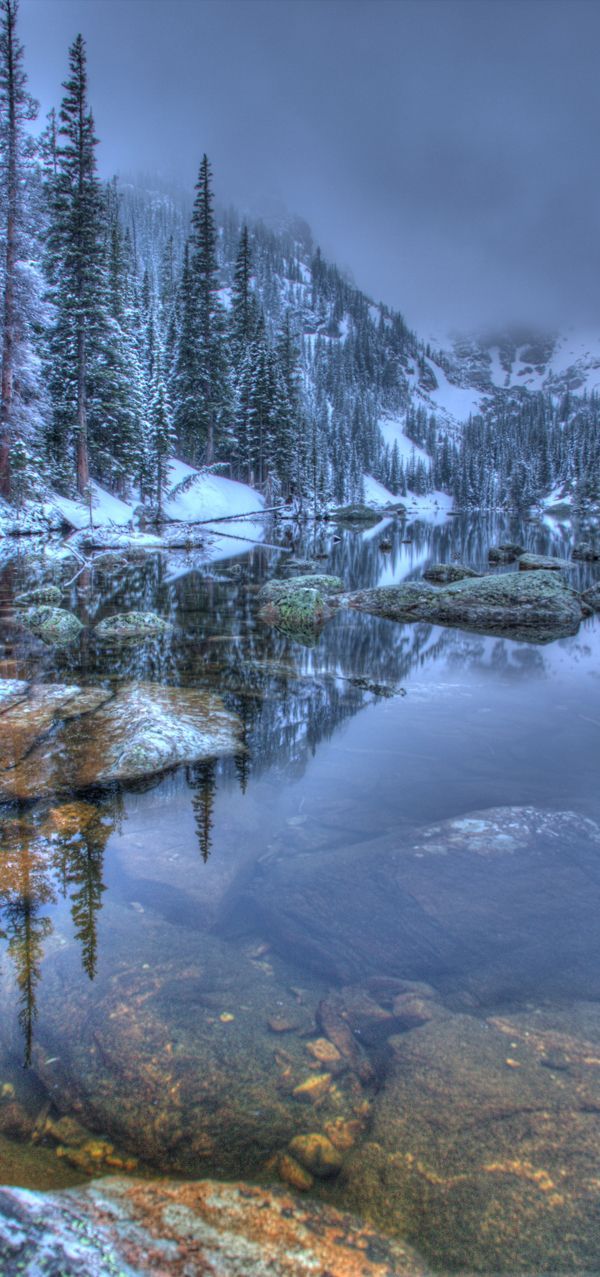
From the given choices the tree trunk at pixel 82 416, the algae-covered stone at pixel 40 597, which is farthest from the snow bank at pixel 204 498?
the algae-covered stone at pixel 40 597

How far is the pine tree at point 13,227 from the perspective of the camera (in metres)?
20.9

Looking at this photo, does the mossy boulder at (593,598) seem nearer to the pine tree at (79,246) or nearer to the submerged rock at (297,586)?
the submerged rock at (297,586)

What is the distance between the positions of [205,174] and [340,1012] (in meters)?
60.1

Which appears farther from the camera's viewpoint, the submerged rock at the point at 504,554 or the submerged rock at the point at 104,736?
the submerged rock at the point at 504,554

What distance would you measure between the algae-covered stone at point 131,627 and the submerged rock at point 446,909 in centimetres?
844

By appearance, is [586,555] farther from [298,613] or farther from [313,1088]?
[313,1088]

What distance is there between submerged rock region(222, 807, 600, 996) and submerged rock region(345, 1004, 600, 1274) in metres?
0.31

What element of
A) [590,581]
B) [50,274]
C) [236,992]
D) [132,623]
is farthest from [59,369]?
[236,992]

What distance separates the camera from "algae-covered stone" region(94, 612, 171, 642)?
39.4 ft

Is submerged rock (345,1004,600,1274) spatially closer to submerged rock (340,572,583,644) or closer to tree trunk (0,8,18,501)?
submerged rock (340,572,583,644)

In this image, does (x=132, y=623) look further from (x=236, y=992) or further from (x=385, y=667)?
(x=236, y=992)

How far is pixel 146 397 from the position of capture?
4031cm

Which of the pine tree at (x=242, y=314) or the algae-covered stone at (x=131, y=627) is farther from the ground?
the pine tree at (x=242, y=314)

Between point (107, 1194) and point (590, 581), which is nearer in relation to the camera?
point (107, 1194)
